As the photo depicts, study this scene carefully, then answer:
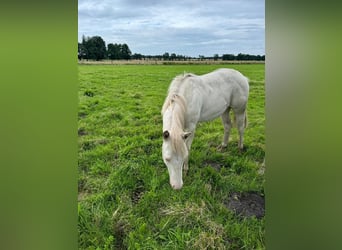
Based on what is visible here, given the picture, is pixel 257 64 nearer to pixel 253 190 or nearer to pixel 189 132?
pixel 189 132

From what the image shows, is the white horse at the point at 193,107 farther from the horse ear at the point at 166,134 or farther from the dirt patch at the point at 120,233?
the dirt patch at the point at 120,233

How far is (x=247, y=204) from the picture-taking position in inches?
80.7

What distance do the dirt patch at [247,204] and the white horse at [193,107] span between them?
281 millimetres

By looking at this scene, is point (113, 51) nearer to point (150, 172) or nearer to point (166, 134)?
point (166, 134)

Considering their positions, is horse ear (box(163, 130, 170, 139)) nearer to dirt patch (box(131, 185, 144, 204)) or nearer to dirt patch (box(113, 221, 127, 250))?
dirt patch (box(131, 185, 144, 204))

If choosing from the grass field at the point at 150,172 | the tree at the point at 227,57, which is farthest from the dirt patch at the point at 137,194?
the tree at the point at 227,57

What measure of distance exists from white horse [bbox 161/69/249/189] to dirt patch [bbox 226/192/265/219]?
0.92 ft

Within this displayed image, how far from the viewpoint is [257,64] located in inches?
80.2

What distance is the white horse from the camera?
1.91 meters

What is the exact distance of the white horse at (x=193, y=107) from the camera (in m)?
1.91

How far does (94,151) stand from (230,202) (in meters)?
0.83

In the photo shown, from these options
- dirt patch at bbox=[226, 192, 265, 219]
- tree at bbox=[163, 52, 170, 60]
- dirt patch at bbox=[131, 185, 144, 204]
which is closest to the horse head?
dirt patch at bbox=[131, 185, 144, 204]

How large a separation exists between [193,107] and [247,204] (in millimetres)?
630
